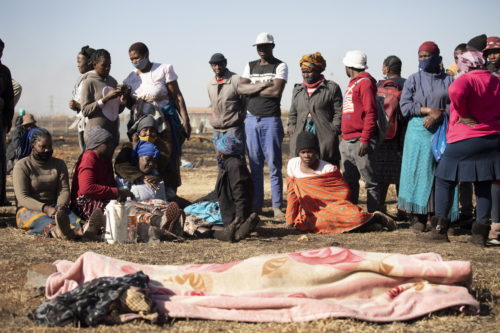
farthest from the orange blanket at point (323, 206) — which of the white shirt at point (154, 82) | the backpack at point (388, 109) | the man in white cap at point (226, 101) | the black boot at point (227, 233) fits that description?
the white shirt at point (154, 82)

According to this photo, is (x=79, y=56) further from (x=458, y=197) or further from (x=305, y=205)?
(x=458, y=197)

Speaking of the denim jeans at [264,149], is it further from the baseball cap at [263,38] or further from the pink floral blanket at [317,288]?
the pink floral blanket at [317,288]

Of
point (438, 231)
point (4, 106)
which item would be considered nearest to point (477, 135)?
point (438, 231)

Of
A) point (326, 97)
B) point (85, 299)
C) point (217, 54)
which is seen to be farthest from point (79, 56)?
point (85, 299)

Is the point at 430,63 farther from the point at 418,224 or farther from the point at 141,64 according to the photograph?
the point at 141,64

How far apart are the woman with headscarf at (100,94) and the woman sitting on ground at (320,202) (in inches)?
90.0

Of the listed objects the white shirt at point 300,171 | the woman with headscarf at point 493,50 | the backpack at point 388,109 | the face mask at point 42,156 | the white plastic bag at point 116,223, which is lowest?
the white plastic bag at point 116,223

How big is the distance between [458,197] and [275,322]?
4339 mm

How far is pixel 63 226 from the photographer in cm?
698

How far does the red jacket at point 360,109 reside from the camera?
8.41m

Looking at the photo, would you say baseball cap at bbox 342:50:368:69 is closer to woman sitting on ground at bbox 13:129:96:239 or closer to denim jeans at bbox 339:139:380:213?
denim jeans at bbox 339:139:380:213

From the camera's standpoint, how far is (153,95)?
356 inches

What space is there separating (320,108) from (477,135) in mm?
2436

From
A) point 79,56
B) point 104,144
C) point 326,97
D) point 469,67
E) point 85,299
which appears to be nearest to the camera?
point 85,299
